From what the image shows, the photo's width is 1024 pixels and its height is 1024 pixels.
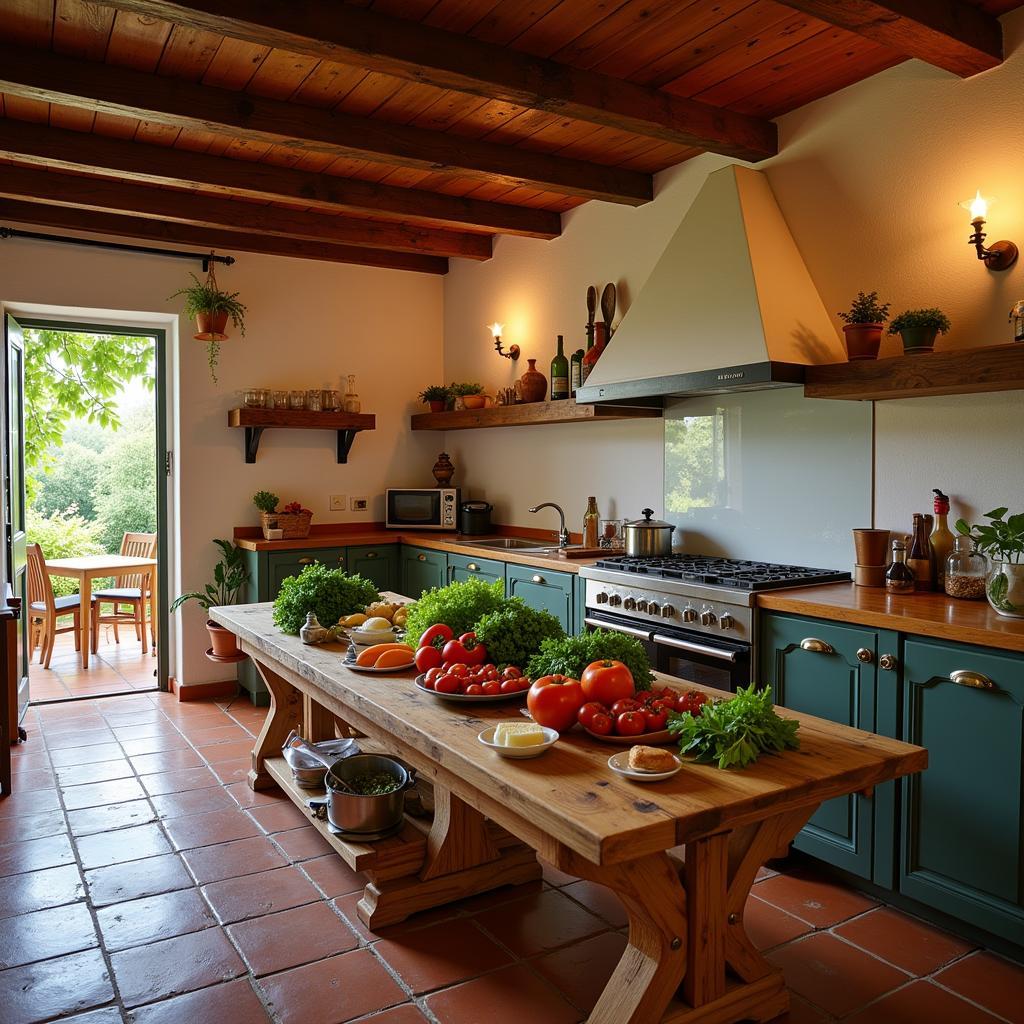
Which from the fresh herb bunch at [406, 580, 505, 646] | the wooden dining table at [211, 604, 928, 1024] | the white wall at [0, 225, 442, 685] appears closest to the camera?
the wooden dining table at [211, 604, 928, 1024]

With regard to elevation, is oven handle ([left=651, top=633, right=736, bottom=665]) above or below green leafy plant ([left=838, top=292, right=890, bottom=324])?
below

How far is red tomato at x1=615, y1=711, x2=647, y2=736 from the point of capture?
77.0 inches

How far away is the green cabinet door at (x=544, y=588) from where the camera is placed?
165 inches

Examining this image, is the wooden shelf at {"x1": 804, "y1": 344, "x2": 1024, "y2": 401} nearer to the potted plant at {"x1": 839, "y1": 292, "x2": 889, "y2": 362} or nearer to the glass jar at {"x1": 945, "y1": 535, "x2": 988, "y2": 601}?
the potted plant at {"x1": 839, "y1": 292, "x2": 889, "y2": 362}

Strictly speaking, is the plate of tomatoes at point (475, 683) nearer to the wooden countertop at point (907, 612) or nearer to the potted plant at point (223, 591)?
the wooden countertop at point (907, 612)

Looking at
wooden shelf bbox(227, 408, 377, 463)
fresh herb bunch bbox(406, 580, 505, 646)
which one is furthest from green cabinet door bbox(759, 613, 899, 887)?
wooden shelf bbox(227, 408, 377, 463)

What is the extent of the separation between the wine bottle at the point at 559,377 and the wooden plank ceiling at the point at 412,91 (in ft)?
2.91

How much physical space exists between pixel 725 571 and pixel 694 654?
1.24 ft

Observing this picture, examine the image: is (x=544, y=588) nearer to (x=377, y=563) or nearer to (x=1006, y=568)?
(x=377, y=563)

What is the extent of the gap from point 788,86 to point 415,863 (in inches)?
127

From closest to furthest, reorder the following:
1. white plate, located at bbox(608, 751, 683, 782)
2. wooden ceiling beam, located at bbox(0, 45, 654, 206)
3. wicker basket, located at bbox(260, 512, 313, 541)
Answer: white plate, located at bbox(608, 751, 683, 782) < wooden ceiling beam, located at bbox(0, 45, 654, 206) < wicker basket, located at bbox(260, 512, 313, 541)

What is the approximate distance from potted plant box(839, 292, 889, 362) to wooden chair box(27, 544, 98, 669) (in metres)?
5.24

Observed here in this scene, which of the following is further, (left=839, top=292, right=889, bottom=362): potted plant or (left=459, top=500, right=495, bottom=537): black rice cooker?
(left=459, top=500, right=495, bottom=537): black rice cooker

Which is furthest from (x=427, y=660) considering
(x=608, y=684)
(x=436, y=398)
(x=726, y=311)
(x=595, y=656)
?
(x=436, y=398)
